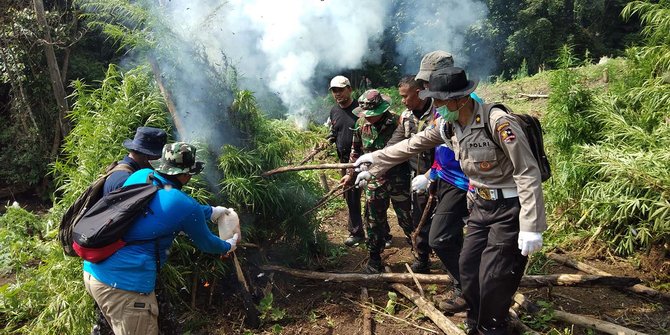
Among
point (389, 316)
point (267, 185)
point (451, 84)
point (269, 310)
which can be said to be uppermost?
point (451, 84)

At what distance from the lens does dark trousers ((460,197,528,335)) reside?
317 centimetres

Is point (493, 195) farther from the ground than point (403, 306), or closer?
farther from the ground

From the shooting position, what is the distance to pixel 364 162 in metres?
4.21

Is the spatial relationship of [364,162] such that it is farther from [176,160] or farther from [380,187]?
[176,160]

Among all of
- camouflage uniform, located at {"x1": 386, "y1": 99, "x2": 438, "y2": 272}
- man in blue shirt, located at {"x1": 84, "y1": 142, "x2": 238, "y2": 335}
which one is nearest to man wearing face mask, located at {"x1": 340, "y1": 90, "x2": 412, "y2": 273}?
camouflage uniform, located at {"x1": 386, "y1": 99, "x2": 438, "y2": 272}

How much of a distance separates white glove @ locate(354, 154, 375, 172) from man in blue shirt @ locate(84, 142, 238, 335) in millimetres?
1559

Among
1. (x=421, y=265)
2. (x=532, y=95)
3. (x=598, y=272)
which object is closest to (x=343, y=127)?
(x=421, y=265)

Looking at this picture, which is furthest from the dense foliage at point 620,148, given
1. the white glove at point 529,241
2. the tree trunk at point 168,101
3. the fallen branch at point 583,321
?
the tree trunk at point 168,101

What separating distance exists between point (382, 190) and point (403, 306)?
49.8 inches

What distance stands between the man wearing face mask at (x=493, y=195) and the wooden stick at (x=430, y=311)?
0.35 metres

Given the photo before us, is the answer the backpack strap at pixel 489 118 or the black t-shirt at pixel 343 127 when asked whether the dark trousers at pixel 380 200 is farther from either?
the backpack strap at pixel 489 118

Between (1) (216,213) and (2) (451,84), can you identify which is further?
(1) (216,213)

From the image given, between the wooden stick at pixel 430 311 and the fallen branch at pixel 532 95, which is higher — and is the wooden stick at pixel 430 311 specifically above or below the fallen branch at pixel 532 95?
above

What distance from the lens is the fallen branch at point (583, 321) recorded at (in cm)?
353
